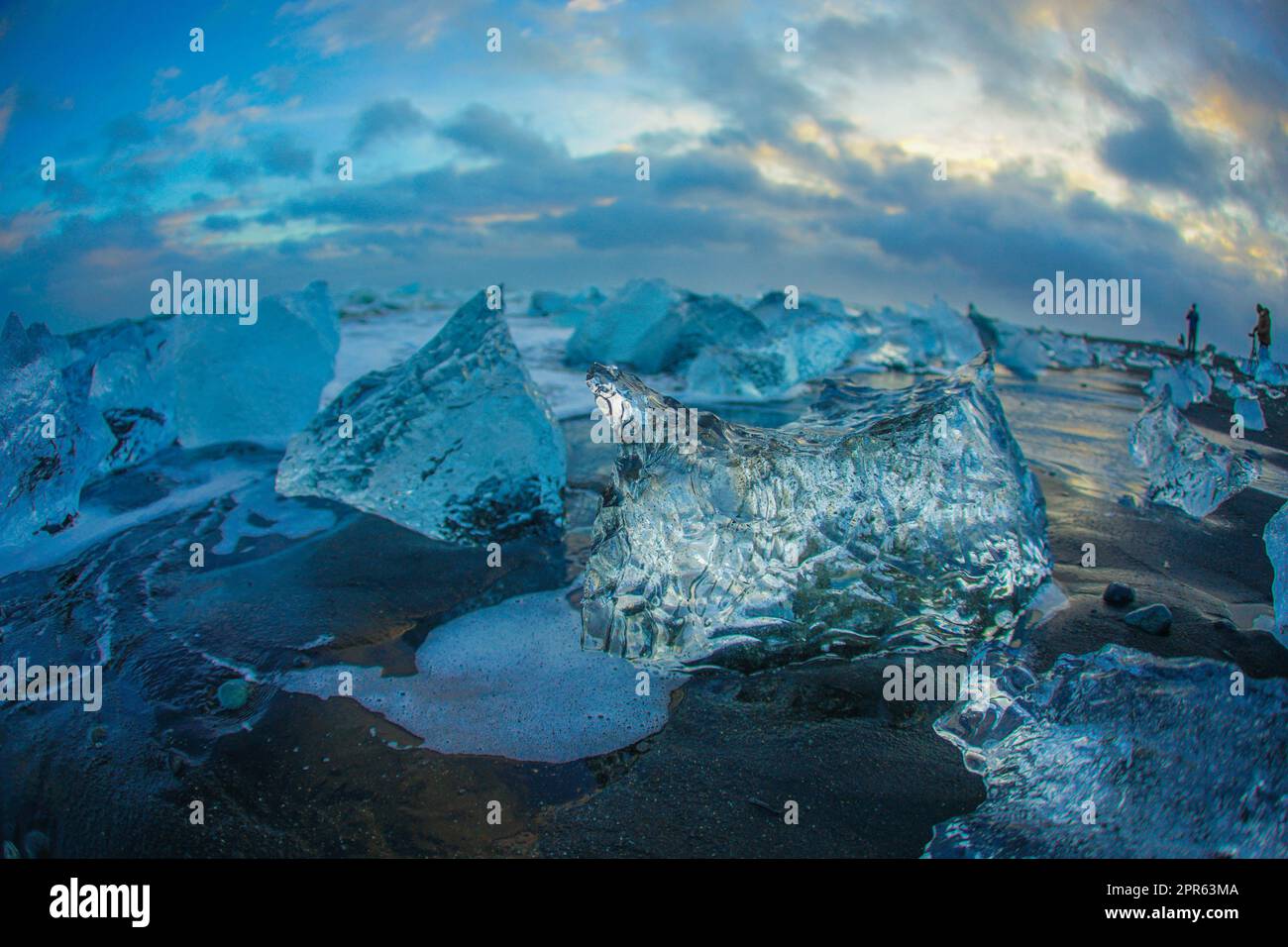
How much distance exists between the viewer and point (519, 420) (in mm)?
3848

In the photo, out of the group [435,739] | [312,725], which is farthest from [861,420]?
[312,725]

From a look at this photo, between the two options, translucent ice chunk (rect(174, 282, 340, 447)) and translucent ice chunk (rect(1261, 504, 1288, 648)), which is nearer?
translucent ice chunk (rect(1261, 504, 1288, 648))

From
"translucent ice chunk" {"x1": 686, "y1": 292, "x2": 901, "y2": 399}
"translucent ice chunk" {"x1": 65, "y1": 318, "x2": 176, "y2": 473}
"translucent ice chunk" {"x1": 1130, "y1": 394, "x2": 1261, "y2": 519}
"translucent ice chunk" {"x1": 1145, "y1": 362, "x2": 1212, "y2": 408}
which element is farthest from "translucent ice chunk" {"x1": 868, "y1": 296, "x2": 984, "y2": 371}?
"translucent ice chunk" {"x1": 65, "y1": 318, "x2": 176, "y2": 473}

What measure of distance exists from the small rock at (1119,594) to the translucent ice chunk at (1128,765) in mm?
714

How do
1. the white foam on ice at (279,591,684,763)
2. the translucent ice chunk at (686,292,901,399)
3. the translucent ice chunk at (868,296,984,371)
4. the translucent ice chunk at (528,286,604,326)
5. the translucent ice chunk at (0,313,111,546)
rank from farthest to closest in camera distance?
the translucent ice chunk at (528,286,604,326)
the translucent ice chunk at (868,296,984,371)
the translucent ice chunk at (686,292,901,399)
the translucent ice chunk at (0,313,111,546)
the white foam on ice at (279,591,684,763)

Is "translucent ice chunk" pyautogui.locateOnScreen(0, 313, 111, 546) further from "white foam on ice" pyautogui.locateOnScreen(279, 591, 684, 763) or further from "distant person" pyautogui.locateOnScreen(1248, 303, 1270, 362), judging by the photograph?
A: "distant person" pyautogui.locateOnScreen(1248, 303, 1270, 362)

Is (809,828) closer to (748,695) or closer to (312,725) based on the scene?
(748,695)

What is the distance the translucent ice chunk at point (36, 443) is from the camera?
3701 mm

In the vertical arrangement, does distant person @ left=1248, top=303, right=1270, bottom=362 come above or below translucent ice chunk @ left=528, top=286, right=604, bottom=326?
below

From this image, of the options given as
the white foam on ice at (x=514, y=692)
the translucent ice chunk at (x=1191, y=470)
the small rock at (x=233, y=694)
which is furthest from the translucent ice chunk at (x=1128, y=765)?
the translucent ice chunk at (x=1191, y=470)

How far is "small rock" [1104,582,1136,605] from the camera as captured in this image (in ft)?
9.32

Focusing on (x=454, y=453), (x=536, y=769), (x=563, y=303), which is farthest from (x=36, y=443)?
(x=563, y=303)

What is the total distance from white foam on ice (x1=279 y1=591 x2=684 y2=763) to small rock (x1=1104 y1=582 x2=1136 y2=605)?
5.79ft
